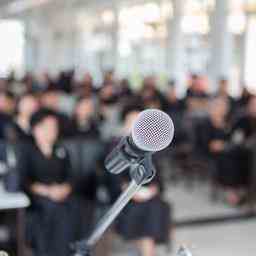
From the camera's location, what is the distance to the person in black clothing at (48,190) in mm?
4129

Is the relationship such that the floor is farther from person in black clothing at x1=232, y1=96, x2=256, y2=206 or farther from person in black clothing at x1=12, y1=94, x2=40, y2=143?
person in black clothing at x1=12, y1=94, x2=40, y2=143

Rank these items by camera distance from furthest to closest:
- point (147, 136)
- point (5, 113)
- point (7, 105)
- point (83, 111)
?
1. point (7, 105)
2. point (83, 111)
3. point (5, 113)
4. point (147, 136)

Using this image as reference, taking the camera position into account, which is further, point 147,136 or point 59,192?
point 59,192

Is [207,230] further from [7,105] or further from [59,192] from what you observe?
[7,105]

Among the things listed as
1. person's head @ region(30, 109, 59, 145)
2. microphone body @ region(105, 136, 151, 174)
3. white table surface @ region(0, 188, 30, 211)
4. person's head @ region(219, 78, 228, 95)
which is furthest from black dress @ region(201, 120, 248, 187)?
microphone body @ region(105, 136, 151, 174)

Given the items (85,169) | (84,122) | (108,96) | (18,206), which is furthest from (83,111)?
(108,96)

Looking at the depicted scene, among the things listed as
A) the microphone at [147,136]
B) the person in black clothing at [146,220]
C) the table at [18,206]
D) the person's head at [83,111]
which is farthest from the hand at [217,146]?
the microphone at [147,136]

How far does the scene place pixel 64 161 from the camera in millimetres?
4441

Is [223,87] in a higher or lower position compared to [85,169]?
lower

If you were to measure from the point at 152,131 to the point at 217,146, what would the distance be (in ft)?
17.7

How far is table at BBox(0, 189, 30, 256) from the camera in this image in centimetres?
360

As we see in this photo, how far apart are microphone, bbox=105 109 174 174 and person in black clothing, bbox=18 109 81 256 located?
112 inches

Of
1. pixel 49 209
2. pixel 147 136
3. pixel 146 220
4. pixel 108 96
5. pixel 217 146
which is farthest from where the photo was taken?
pixel 108 96

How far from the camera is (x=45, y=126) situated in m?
4.30
